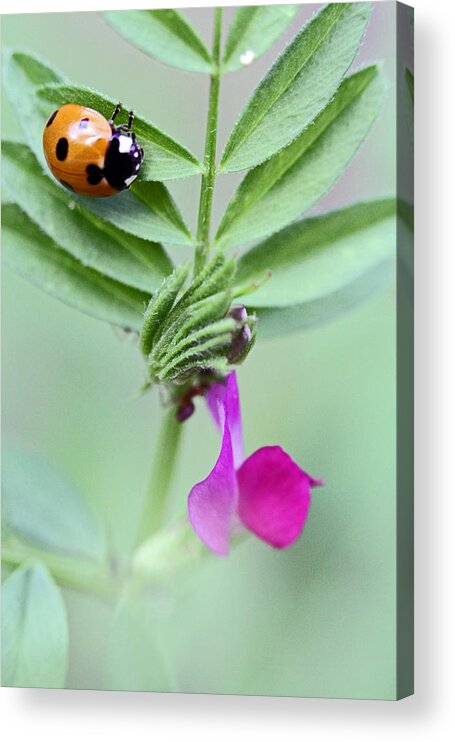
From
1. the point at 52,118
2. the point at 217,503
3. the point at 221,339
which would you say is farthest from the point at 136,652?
the point at 52,118

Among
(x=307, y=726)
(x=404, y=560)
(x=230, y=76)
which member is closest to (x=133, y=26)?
(x=230, y=76)

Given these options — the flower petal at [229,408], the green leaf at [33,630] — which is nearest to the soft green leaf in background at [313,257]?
the flower petal at [229,408]

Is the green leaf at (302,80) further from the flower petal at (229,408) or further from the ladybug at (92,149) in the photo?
the flower petal at (229,408)

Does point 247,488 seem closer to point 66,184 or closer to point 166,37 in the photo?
point 66,184

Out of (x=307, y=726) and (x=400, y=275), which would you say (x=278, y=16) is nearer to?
(x=400, y=275)

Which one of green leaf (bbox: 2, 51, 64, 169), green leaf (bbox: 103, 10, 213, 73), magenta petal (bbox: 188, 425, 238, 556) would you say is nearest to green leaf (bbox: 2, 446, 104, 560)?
magenta petal (bbox: 188, 425, 238, 556)

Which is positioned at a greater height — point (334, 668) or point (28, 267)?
point (28, 267)
